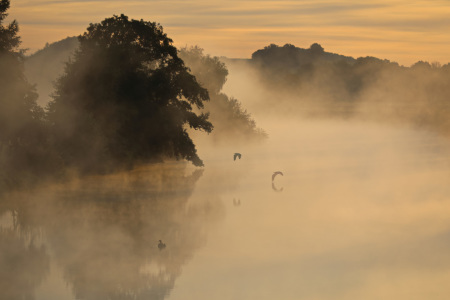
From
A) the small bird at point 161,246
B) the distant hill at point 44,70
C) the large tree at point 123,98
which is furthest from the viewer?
the distant hill at point 44,70

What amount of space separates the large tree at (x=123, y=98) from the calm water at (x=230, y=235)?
6.38ft

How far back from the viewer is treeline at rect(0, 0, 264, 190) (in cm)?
5112

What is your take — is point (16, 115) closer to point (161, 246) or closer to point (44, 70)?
point (161, 246)

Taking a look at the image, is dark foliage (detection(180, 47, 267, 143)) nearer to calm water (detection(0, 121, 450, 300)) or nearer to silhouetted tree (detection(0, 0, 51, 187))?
calm water (detection(0, 121, 450, 300))

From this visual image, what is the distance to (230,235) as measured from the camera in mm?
36125

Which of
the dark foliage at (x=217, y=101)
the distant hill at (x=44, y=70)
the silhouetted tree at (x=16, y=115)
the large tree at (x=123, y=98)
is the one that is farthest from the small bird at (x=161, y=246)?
the distant hill at (x=44, y=70)

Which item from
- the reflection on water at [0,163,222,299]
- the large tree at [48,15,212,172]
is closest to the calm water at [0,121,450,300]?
the reflection on water at [0,163,222,299]

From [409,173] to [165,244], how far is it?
34.3 m

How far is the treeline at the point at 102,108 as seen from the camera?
5112 centimetres

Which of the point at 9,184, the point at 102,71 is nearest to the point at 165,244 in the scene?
the point at 9,184

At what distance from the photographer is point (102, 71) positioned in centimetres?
5634

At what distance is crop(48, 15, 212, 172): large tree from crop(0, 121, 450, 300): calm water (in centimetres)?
194

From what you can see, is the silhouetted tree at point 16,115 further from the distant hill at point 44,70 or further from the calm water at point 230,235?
the distant hill at point 44,70

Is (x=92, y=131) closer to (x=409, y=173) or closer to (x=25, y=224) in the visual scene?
(x=25, y=224)
